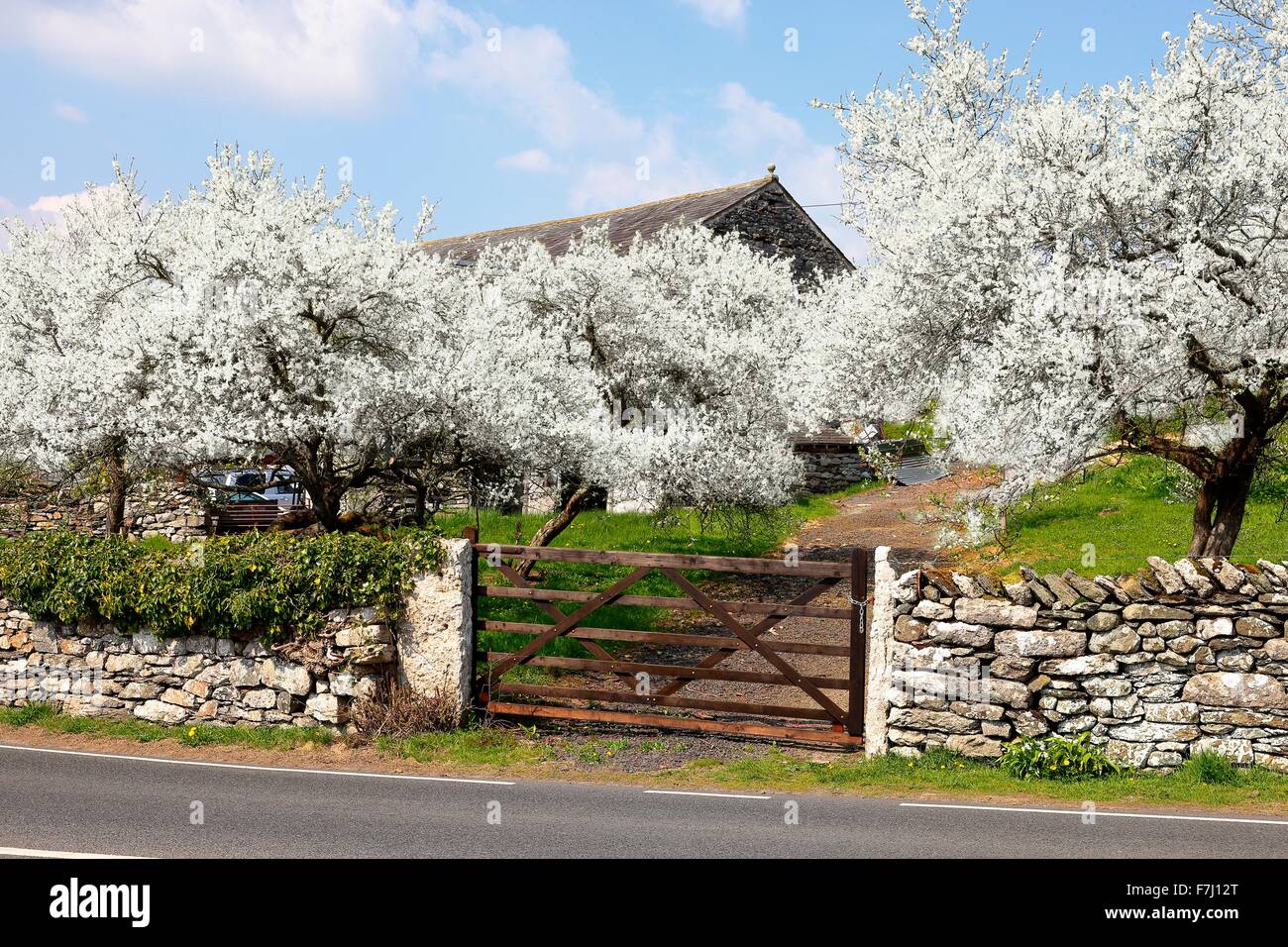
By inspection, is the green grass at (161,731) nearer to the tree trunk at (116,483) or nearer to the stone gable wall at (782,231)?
the tree trunk at (116,483)

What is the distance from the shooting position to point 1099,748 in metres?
9.73

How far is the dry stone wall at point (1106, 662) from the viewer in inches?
374

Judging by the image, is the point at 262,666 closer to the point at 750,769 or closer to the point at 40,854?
the point at 40,854

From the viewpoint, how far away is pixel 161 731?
11.7 meters

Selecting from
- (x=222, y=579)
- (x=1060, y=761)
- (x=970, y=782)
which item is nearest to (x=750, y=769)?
(x=970, y=782)

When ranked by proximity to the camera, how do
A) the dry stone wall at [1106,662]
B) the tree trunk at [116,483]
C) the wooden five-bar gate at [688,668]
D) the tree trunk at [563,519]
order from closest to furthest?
the dry stone wall at [1106,662], the wooden five-bar gate at [688,668], the tree trunk at [116,483], the tree trunk at [563,519]

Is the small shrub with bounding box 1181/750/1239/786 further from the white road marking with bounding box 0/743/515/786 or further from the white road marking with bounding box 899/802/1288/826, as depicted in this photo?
the white road marking with bounding box 0/743/515/786

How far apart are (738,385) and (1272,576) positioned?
11.2 meters

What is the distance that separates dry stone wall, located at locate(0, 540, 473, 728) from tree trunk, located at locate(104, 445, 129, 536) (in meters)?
2.50

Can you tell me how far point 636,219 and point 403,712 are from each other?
21.3 meters

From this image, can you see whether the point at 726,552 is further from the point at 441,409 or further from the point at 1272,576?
the point at 1272,576

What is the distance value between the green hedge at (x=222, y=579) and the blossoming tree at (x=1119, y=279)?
306 inches

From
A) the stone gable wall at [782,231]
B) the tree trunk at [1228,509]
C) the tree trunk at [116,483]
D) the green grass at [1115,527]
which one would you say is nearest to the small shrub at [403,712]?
the tree trunk at [116,483]

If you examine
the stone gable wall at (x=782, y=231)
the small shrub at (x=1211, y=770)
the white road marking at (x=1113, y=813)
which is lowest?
the white road marking at (x=1113, y=813)
